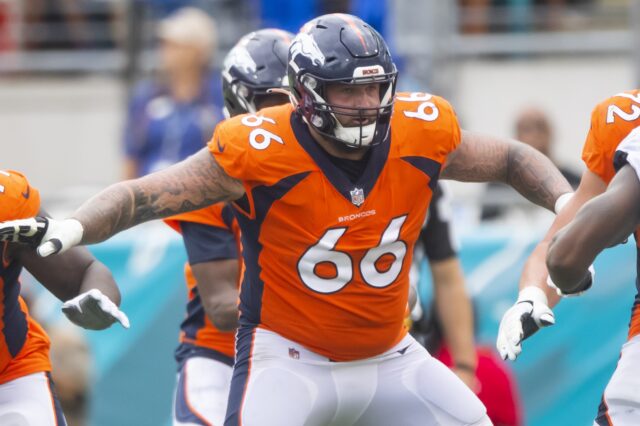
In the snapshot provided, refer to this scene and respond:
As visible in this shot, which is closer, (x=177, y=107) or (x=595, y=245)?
(x=595, y=245)

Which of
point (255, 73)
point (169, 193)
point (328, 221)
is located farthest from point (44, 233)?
point (255, 73)

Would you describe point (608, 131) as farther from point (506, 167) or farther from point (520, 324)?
point (520, 324)

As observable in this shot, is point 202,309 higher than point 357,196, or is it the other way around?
point 357,196

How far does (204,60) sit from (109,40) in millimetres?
3048

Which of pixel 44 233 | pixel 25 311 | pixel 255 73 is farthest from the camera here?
pixel 255 73

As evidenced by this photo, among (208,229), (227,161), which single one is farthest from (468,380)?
(227,161)

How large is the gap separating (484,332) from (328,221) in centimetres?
313

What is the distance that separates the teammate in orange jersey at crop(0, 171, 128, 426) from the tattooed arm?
1222mm

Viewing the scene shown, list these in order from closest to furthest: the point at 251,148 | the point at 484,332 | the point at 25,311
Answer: the point at 251,148, the point at 25,311, the point at 484,332

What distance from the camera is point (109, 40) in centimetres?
1074

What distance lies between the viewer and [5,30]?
1091cm

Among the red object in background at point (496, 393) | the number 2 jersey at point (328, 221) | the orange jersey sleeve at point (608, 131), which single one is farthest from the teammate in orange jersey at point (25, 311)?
the red object in background at point (496, 393)

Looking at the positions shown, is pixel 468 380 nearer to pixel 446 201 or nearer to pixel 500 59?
pixel 446 201

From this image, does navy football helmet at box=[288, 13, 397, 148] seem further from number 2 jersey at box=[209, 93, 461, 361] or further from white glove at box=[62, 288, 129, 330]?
white glove at box=[62, 288, 129, 330]
